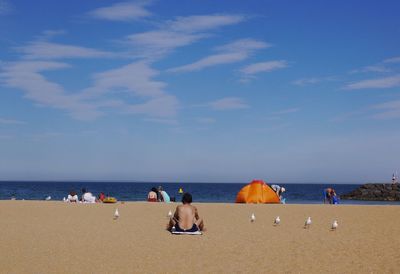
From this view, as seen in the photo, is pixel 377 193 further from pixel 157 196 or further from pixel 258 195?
pixel 157 196

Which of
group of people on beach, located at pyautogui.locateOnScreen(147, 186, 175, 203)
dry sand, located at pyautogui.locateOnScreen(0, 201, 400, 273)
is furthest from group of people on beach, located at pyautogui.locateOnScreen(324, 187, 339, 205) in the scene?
dry sand, located at pyautogui.locateOnScreen(0, 201, 400, 273)

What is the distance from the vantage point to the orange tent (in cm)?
3253

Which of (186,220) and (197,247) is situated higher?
(186,220)

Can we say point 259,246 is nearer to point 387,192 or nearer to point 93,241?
point 93,241

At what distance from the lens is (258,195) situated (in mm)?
→ 32562

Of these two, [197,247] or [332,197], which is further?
[332,197]

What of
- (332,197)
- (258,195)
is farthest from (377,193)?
(258,195)

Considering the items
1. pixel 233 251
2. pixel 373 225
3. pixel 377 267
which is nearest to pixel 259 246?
pixel 233 251

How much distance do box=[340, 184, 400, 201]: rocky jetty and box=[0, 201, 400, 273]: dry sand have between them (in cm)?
5164

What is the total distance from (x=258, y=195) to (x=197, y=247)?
68.3 ft

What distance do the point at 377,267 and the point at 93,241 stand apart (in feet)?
21.8

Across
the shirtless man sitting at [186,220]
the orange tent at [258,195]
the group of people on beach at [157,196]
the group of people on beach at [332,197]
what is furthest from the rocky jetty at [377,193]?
the shirtless man sitting at [186,220]

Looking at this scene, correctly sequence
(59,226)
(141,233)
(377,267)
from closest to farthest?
1. (377,267)
2. (141,233)
3. (59,226)

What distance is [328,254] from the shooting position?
440 inches
